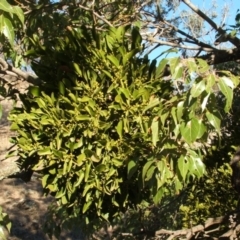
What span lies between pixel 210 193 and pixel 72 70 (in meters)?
2.11

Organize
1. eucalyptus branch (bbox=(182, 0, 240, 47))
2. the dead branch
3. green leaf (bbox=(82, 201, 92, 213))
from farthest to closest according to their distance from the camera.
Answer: eucalyptus branch (bbox=(182, 0, 240, 47))
the dead branch
green leaf (bbox=(82, 201, 92, 213))

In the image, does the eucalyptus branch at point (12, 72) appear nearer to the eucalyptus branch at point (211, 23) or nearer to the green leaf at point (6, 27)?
the green leaf at point (6, 27)

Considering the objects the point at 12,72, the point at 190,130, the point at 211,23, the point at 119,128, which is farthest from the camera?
the point at 211,23

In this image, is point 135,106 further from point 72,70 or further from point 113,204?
point 113,204

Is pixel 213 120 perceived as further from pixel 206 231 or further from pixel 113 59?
pixel 206 231

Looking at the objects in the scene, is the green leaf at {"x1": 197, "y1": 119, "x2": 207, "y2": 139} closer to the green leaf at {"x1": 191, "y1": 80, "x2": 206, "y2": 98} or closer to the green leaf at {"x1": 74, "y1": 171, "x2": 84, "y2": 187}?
the green leaf at {"x1": 191, "y1": 80, "x2": 206, "y2": 98}

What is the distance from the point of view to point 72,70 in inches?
85.3

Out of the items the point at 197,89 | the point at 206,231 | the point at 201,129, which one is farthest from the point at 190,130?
the point at 206,231

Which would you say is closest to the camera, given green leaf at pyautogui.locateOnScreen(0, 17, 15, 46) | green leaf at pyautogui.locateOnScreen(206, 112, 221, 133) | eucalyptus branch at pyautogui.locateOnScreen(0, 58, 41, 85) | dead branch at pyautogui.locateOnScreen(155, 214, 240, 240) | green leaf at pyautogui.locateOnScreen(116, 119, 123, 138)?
green leaf at pyautogui.locateOnScreen(0, 17, 15, 46)

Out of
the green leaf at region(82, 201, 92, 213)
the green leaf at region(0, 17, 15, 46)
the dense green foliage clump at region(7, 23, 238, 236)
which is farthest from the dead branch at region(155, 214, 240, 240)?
the green leaf at region(0, 17, 15, 46)

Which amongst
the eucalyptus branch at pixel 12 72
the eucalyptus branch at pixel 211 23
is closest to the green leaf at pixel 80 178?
the eucalyptus branch at pixel 12 72

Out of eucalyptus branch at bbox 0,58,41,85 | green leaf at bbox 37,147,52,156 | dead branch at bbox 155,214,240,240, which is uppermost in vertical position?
eucalyptus branch at bbox 0,58,41,85

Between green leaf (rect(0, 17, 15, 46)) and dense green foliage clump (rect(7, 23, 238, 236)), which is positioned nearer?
green leaf (rect(0, 17, 15, 46))

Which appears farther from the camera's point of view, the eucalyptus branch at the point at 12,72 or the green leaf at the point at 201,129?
the eucalyptus branch at the point at 12,72
